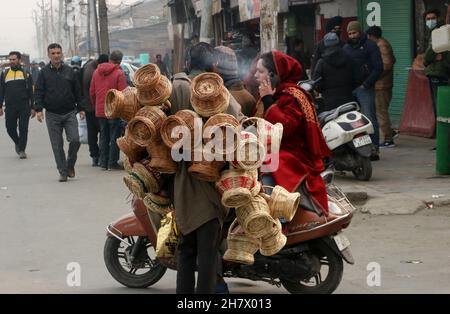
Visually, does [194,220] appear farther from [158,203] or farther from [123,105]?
[123,105]

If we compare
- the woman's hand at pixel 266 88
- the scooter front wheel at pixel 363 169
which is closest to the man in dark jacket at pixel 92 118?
the scooter front wheel at pixel 363 169

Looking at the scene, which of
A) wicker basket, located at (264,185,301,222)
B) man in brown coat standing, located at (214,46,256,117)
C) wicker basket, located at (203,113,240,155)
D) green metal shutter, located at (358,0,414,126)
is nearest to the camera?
wicker basket, located at (203,113,240,155)

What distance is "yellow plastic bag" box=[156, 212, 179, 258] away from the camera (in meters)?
5.98

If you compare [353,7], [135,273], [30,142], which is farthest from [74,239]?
[30,142]

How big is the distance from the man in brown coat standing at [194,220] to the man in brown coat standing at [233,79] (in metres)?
1.16

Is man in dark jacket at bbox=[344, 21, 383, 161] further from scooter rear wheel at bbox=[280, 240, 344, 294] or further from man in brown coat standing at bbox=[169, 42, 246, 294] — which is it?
man in brown coat standing at bbox=[169, 42, 246, 294]

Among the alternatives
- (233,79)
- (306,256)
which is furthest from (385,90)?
(306,256)

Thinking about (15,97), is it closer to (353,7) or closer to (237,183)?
(353,7)

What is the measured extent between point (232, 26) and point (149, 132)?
2227cm

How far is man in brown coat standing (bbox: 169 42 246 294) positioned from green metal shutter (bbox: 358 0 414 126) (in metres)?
11.4

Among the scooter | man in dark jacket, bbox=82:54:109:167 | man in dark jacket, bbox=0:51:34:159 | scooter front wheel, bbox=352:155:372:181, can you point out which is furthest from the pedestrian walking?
the scooter

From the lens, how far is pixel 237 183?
5.56 metres

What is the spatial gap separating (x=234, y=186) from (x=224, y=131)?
293 millimetres

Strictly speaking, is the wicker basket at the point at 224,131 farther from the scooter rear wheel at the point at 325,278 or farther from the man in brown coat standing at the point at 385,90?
the man in brown coat standing at the point at 385,90
